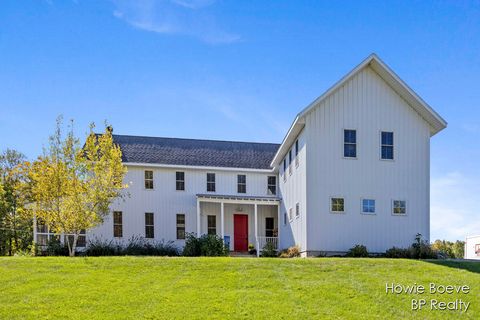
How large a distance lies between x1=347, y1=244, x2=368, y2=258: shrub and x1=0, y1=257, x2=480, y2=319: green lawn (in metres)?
3.05

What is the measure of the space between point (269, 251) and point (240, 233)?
12.1 feet

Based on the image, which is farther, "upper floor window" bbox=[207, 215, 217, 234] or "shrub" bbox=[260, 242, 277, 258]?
"upper floor window" bbox=[207, 215, 217, 234]

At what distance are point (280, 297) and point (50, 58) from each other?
10708 millimetres

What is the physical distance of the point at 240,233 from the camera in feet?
83.6

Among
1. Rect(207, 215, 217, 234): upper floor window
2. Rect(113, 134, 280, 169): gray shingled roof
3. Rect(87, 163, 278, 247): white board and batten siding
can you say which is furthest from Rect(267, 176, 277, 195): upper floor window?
Rect(207, 215, 217, 234): upper floor window

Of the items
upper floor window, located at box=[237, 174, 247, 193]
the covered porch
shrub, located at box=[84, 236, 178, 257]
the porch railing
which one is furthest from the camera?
upper floor window, located at box=[237, 174, 247, 193]

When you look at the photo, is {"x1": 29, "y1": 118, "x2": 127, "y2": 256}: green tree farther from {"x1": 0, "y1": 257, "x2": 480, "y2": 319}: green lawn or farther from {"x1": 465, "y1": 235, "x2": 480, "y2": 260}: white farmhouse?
{"x1": 465, "y1": 235, "x2": 480, "y2": 260}: white farmhouse

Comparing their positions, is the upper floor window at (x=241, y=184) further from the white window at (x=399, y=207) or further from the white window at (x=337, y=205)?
the white window at (x=399, y=207)

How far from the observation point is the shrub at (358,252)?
17766 mm

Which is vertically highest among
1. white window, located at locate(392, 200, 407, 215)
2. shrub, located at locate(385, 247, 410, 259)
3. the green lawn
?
white window, located at locate(392, 200, 407, 215)

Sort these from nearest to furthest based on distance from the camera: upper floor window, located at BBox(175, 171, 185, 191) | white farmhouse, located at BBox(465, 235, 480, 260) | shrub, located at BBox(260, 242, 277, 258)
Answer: shrub, located at BBox(260, 242, 277, 258), upper floor window, located at BBox(175, 171, 185, 191), white farmhouse, located at BBox(465, 235, 480, 260)

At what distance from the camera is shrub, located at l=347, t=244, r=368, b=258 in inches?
699

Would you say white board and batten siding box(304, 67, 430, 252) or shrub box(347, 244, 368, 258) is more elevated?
white board and batten siding box(304, 67, 430, 252)

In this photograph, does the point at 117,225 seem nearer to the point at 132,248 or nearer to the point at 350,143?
the point at 132,248
